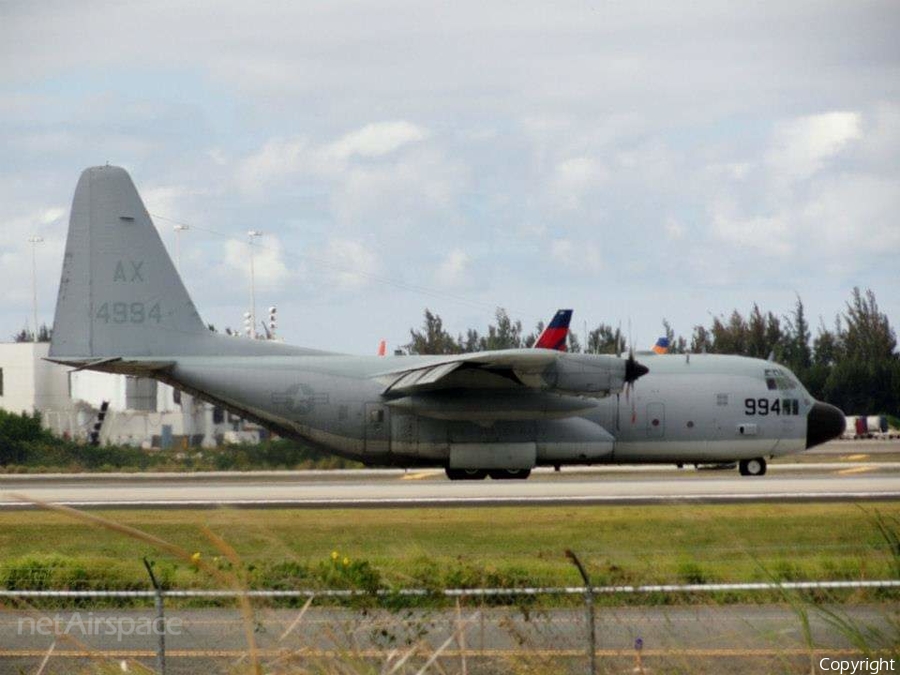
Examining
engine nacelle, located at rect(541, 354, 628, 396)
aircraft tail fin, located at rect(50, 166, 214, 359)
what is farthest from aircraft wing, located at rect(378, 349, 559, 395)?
aircraft tail fin, located at rect(50, 166, 214, 359)

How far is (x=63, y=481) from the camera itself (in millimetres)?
42719

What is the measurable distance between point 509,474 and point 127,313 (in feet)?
38.3

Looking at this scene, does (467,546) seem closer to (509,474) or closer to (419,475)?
(509,474)

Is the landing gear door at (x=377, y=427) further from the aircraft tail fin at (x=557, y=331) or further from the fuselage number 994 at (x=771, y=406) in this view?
the fuselage number 994 at (x=771, y=406)

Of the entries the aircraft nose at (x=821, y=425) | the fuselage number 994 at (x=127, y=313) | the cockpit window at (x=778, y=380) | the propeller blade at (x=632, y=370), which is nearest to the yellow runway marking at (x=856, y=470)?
the aircraft nose at (x=821, y=425)

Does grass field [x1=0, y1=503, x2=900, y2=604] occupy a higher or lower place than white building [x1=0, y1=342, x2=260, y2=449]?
lower

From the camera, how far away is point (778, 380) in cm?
3712

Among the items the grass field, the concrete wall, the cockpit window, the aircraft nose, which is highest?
the concrete wall

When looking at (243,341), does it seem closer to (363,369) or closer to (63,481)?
(363,369)

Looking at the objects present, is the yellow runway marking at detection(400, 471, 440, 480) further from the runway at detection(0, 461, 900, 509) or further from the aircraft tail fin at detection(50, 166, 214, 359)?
the aircraft tail fin at detection(50, 166, 214, 359)

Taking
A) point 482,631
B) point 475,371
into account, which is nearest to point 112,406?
point 475,371

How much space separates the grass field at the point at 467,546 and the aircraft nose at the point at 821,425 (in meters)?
10.6

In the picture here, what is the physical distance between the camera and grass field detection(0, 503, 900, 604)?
48.5 ft

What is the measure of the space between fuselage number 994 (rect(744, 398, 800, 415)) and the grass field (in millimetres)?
9760
